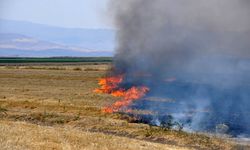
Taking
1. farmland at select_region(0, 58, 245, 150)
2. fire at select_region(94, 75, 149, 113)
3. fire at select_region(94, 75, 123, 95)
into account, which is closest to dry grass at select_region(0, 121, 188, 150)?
farmland at select_region(0, 58, 245, 150)

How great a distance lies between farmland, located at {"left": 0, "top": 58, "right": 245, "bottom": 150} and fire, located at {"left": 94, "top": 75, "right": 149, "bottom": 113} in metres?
1.16

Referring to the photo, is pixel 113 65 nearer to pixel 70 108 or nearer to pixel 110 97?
pixel 110 97

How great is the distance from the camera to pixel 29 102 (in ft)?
147

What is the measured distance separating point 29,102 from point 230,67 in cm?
3201

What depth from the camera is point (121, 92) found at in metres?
46.3

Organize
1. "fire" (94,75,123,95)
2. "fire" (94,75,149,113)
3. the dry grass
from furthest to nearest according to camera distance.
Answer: "fire" (94,75,123,95), "fire" (94,75,149,113), the dry grass

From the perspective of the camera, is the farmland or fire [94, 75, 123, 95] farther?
fire [94, 75, 123, 95]

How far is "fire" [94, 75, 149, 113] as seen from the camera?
42.8 metres

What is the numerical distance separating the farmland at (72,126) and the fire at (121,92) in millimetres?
1162

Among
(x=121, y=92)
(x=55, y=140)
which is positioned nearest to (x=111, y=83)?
(x=121, y=92)

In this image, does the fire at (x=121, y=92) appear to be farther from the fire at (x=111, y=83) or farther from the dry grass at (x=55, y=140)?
the dry grass at (x=55, y=140)

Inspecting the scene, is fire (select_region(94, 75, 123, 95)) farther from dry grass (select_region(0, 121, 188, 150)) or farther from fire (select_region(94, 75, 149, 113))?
dry grass (select_region(0, 121, 188, 150))

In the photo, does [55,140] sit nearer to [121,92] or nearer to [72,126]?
[72,126]

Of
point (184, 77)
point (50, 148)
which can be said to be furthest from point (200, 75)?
point (50, 148)
